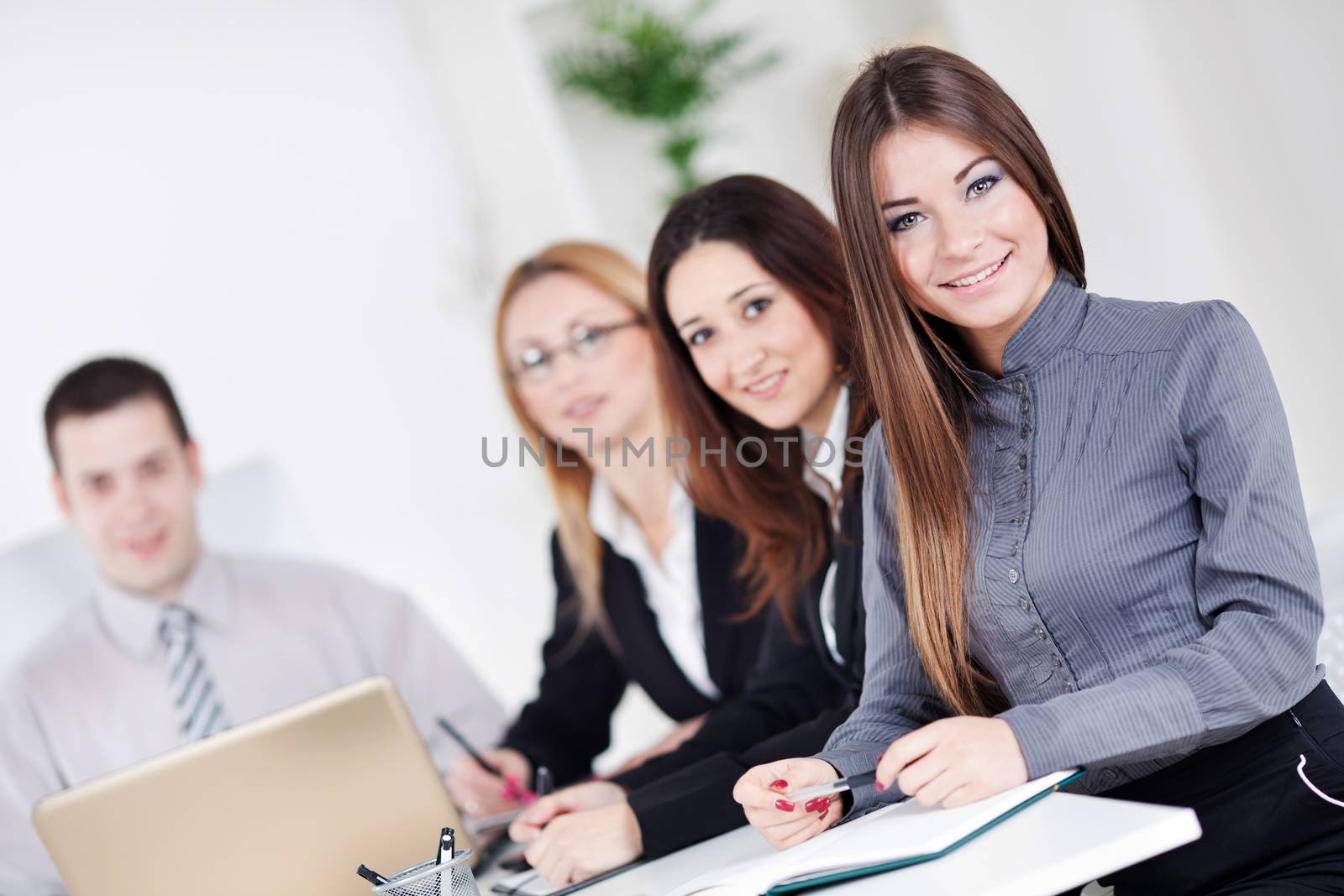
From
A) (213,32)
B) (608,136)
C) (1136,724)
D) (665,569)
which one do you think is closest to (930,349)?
(1136,724)

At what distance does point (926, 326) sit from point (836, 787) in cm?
57

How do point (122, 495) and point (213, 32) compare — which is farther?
point (213, 32)

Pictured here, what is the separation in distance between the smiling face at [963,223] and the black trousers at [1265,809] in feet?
1.84

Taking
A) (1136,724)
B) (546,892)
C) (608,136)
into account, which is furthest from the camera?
(608,136)

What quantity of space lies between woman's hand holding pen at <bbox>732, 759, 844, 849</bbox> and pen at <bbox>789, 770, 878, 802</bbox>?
2cm

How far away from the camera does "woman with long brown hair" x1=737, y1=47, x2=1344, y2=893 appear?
4.06 ft

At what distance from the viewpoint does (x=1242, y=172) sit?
3.27 m

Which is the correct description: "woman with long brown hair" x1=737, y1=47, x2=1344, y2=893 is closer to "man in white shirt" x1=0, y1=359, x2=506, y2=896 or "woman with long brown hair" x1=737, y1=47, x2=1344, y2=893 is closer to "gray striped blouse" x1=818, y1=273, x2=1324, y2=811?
"gray striped blouse" x1=818, y1=273, x2=1324, y2=811

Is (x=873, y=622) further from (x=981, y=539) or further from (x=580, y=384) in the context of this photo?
(x=580, y=384)

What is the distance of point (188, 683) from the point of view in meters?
3.05

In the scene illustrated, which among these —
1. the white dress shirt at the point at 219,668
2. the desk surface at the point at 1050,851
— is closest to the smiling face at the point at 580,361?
the white dress shirt at the point at 219,668

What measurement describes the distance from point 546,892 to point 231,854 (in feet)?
1.45

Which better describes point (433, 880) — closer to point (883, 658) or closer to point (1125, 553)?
point (883, 658)

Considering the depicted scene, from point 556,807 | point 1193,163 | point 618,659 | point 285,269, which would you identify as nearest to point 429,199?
point 285,269
